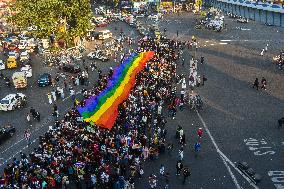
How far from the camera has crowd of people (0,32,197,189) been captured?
27.7 meters

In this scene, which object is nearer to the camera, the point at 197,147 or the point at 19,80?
the point at 197,147

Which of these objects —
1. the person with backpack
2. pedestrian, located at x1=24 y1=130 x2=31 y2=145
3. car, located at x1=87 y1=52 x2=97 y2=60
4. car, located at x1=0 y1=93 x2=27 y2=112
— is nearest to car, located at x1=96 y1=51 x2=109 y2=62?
car, located at x1=87 y1=52 x2=97 y2=60

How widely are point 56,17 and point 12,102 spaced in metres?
23.1

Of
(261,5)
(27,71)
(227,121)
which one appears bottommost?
(227,121)

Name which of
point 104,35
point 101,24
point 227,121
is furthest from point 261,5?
point 101,24

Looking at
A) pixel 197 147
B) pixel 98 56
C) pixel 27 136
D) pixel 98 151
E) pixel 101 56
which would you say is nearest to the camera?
pixel 98 151

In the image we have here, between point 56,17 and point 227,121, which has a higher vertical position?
point 56,17

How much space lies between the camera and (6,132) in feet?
118

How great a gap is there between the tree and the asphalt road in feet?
17.4

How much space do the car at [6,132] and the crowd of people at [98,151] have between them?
4284mm

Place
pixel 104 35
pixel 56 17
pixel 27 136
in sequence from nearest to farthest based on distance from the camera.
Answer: pixel 27 136 → pixel 56 17 → pixel 104 35

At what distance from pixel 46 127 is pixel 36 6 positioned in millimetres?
26980

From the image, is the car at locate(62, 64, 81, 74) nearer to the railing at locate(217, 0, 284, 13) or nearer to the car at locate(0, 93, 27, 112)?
the car at locate(0, 93, 27, 112)

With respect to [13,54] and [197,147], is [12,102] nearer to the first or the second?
[13,54]
